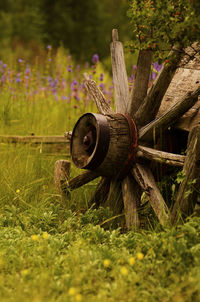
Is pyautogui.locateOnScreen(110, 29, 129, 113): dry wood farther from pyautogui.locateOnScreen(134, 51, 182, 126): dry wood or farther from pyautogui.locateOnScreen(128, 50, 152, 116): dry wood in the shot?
pyautogui.locateOnScreen(134, 51, 182, 126): dry wood

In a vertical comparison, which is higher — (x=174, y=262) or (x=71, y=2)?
(x=71, y=2)

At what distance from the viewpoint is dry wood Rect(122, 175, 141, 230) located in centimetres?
395

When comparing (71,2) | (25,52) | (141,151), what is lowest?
(141,151)

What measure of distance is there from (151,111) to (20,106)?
3.41 metres

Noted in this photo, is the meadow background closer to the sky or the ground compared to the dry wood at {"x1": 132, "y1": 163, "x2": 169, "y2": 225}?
closer to the ground

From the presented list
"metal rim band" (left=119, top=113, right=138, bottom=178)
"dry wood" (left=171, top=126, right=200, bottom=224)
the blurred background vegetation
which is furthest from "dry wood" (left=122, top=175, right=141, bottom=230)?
the blurred background vegetation

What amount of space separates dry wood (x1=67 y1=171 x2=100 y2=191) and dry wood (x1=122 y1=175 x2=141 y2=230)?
1.06 ft

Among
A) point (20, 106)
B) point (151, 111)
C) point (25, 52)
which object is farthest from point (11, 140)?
point (25, 52)

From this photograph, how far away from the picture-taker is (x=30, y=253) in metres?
3.28

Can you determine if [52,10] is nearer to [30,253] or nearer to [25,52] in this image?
[25,52]

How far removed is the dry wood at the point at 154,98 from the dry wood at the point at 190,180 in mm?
653

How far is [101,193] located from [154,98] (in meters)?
1.04

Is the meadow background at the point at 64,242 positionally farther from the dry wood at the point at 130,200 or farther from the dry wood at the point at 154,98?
the dry wood at the point at 154,98

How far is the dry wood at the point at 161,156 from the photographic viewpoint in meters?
3.57
